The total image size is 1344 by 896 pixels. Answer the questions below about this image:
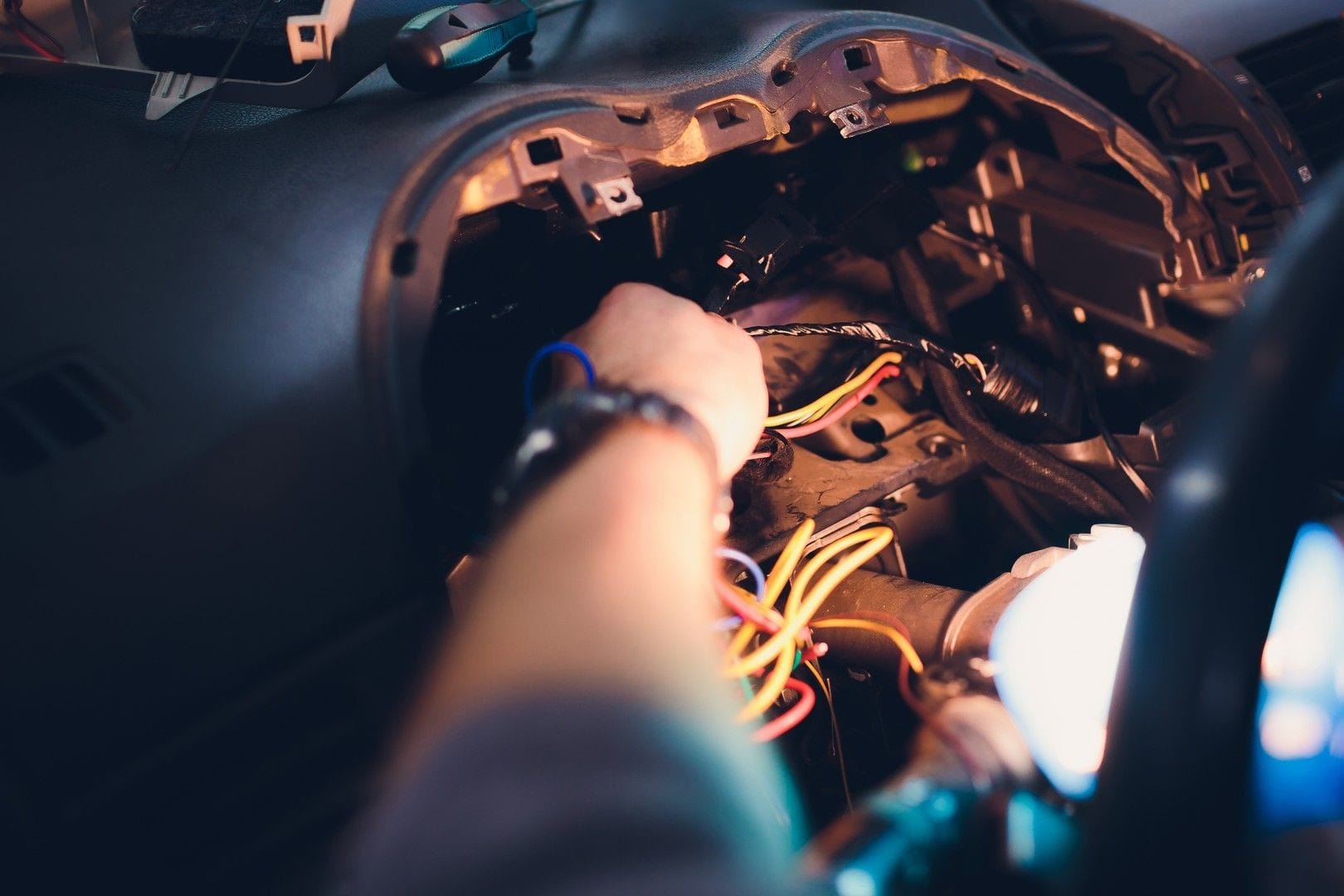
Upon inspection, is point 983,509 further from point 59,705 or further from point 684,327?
point 59,705

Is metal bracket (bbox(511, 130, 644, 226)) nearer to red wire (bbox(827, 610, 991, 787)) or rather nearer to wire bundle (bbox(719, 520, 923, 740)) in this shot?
wire bundle (bbox(719, 520, 923, 740))

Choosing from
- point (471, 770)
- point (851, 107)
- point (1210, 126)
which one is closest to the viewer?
point (471, 770)

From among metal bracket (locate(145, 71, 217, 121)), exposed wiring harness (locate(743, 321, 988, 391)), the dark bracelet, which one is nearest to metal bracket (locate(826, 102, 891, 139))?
exposed wiring harness (locate(743, 321, 988, 391))

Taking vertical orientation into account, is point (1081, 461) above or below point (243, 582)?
below

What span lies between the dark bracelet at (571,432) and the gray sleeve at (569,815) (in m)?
0.18

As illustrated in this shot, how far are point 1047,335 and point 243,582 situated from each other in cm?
102

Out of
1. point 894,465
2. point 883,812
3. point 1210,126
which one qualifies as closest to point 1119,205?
point 1210,126

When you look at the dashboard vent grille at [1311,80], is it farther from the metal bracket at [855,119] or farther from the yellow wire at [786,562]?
the yellow wire at [786,562]

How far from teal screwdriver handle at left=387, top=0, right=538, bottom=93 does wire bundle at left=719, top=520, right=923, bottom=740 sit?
50cm

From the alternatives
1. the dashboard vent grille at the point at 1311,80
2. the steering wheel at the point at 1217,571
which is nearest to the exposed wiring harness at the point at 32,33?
the steering wheel at the point at 1217,571

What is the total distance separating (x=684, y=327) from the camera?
776 mm

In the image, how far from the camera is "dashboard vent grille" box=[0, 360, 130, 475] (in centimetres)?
63

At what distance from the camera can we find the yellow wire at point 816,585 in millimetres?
773

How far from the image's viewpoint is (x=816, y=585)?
1.01 meters
